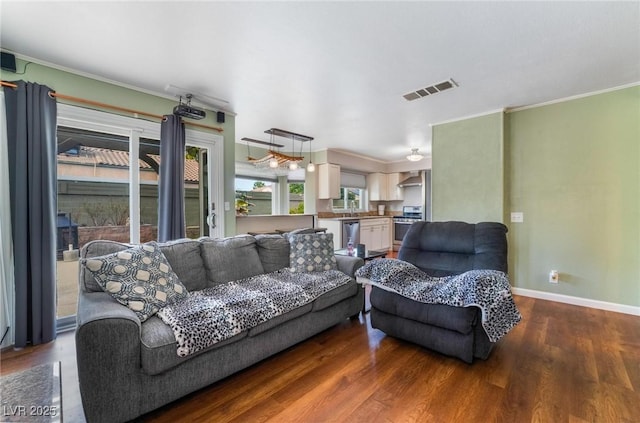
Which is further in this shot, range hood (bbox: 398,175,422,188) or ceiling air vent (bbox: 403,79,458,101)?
range hood (bbox: 398,175,422,188)

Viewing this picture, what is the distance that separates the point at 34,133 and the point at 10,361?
181 centimetres

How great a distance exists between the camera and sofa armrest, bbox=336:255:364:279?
2858mm

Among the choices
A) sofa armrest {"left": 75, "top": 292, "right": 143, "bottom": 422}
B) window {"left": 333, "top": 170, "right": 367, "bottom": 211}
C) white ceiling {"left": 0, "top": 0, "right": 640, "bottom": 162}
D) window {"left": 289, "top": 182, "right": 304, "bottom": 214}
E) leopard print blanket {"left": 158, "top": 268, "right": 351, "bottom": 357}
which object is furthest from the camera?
window {"left": 333, "top": 170, "right": 367, "bottom": 211}

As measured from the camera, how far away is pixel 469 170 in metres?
3.94

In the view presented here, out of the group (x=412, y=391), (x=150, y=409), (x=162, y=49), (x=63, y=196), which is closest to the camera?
(x=150, y=409)

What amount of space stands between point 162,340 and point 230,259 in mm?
1080

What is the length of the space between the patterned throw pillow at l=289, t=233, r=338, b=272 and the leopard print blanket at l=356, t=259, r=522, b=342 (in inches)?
23.8

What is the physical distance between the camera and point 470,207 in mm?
3949

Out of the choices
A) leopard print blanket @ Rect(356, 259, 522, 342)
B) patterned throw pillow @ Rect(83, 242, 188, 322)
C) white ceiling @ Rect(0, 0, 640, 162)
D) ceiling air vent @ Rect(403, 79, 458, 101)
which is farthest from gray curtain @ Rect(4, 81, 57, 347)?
ceiling air vent @ Rect(403, 79, 458, 101)

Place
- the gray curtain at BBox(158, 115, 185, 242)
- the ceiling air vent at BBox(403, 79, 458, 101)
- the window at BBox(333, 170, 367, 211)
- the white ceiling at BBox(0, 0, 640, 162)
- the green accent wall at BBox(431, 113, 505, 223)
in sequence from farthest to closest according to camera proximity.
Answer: the window at BBox(333, 170, 367, 211) → the green accent wall at BBox(431, 113, 505, 223) → the gray curtain at BBox(158, 115, 185, 242) → the ceiling air vent at BBox(403, 79, 458, 101) → the white ceiling at BBox(0, 0, 640, 162)

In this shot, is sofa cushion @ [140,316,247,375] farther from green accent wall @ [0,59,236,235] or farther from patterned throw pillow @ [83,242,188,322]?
green accent wall @ [0,59,236,235]

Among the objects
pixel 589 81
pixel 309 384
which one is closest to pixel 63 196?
pixel 309 384

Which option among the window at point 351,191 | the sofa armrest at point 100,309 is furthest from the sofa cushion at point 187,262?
the window at point 351,191

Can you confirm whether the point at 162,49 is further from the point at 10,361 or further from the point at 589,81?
the point at 589,81
